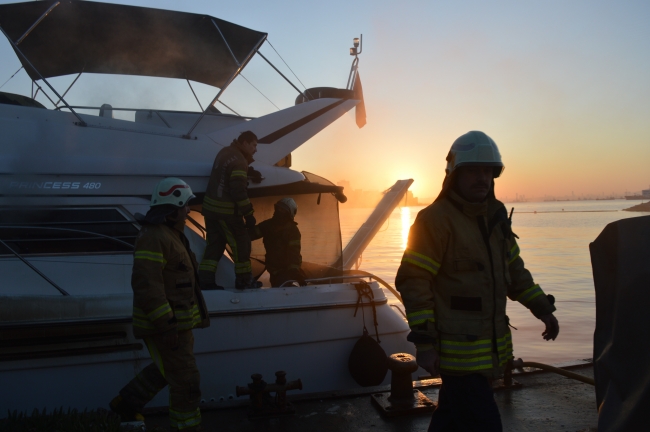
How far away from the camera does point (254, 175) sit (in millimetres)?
5242

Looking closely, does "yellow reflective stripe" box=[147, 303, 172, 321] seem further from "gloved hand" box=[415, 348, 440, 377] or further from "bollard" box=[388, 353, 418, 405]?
"bollard" box=[388, 353, 418, 405]

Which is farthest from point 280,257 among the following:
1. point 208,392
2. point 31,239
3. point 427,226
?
point 427,226

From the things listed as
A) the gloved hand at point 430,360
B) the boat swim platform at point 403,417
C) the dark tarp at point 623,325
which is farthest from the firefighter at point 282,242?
the dark tarp at point 623,325

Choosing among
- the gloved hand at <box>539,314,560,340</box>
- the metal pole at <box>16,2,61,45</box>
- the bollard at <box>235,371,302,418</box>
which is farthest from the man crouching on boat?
the metal pole at <box>16,2,61,45</box>

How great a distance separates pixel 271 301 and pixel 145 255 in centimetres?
183

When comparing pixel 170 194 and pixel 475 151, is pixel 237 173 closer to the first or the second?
pixel 170 194

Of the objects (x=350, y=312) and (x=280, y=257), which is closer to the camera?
(x=350, y=312)

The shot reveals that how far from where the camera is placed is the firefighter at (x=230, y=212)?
479cm

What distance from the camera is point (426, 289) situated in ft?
7.54

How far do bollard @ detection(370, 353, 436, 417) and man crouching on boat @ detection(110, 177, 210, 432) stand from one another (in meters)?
1.40

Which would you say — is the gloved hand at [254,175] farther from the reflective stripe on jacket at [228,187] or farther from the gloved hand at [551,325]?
the gloved hand at [551,325]

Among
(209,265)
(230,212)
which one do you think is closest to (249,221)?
(230,212)

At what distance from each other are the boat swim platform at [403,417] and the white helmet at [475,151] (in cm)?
196

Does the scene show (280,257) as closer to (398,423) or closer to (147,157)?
(147,157)
